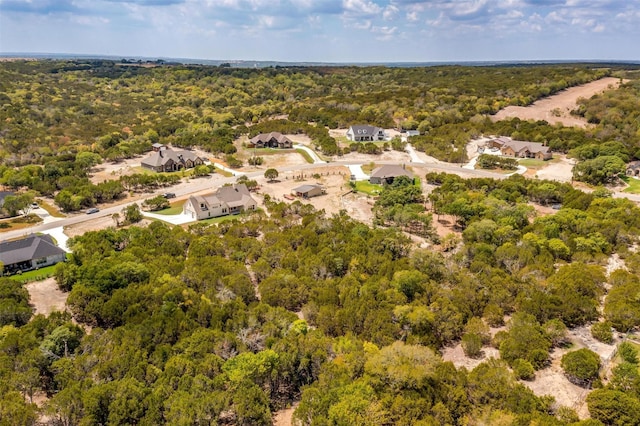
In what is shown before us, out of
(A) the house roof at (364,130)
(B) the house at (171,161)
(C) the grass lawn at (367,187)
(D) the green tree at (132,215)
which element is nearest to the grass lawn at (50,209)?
(D) the green tree at (132,215)

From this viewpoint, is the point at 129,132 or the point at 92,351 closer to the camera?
the point at 92,351

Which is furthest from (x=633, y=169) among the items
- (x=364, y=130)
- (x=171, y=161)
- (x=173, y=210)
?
(x=171, y=161)

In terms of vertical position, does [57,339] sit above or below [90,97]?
below

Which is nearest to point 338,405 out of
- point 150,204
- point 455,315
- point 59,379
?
point 455,315

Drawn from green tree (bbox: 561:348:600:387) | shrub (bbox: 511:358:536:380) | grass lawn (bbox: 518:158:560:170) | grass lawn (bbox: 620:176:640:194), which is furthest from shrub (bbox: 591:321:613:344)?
grass lawn (bbox: 518:158:560:170)

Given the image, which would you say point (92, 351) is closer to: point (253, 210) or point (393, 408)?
point (393, 408)

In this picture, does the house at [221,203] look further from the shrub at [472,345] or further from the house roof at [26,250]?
the shrub at [472,345]

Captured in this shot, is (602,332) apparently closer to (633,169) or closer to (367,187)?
(367,187)
